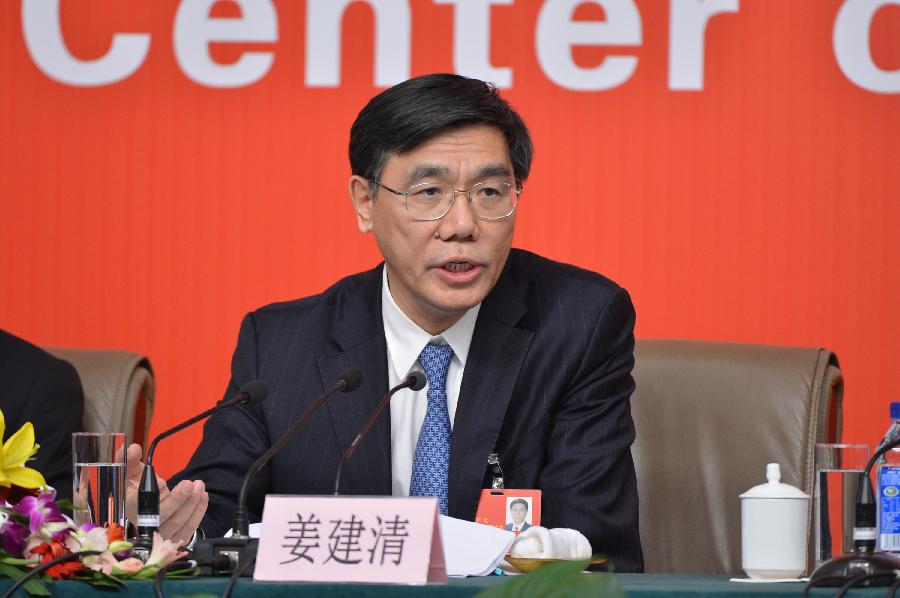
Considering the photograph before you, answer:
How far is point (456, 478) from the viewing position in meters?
2.18

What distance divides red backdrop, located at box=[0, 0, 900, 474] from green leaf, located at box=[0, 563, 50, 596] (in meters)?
1.94

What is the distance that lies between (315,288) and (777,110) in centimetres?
117

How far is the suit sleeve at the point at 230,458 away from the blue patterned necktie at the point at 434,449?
27cm

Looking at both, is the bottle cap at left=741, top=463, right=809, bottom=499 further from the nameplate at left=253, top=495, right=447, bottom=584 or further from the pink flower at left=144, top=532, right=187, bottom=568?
the pink flower at left=144, top=532, right=187, bottom=568

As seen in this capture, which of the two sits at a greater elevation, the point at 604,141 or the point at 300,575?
the point at 604,141

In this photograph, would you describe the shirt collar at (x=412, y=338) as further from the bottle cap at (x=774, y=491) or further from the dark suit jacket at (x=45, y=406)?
the bottle cap at (x=774, y=491)

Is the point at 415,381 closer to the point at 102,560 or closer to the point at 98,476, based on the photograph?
the point at 98,476

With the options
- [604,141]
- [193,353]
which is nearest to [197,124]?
[193,353]

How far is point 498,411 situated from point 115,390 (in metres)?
0.84

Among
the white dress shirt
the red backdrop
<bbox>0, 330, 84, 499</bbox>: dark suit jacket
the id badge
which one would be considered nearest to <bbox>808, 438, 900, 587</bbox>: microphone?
the id badge

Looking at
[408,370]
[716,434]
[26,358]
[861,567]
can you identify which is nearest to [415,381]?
[408,370]

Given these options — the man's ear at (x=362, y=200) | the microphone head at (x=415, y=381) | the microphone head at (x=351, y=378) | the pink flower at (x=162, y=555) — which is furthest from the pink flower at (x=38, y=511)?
the man's ear at (x=362, y=200)

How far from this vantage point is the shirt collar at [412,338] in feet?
7.67

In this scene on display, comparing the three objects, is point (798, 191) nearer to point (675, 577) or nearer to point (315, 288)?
point (315, 288)
